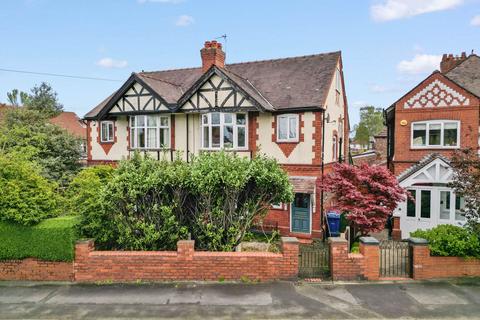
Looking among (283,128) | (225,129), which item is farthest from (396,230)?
(225,129)

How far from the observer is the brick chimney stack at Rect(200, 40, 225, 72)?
18578mm

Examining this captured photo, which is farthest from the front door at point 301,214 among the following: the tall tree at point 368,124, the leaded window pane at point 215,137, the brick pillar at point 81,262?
the tall tree at point 368,124

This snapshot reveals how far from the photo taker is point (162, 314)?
7.48m

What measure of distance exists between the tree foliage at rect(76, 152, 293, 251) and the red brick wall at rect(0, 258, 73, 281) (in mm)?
1076

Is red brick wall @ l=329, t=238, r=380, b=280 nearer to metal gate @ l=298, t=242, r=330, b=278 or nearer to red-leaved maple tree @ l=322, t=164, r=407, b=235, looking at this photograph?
metal gate @ l=298, t=242, r=330, b=278

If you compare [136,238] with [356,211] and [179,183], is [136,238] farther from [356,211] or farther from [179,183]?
[356,211]

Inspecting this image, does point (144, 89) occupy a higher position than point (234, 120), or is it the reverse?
point (144, 89)

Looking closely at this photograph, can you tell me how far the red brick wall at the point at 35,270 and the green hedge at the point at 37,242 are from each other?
181mm

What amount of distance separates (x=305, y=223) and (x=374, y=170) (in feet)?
15.9

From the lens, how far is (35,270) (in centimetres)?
936

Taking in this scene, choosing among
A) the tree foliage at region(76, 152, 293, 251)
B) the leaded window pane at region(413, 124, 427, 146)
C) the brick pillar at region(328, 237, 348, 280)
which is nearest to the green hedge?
the tree foliage at region(76, 152, 293, 251)

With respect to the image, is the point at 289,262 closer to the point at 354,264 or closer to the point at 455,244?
the point at 354,264

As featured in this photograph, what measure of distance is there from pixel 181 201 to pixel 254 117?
7580mm

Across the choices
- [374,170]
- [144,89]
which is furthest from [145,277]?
[144,89]
